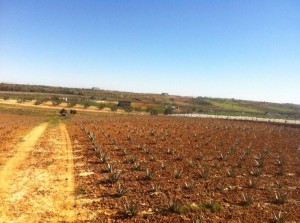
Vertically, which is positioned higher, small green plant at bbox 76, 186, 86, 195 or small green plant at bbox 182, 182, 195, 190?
small green plant at bbox 182, 182, 195, 190

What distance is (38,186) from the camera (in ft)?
38.0

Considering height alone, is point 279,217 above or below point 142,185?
above

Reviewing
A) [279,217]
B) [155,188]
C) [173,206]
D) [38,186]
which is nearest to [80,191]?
[38,186]

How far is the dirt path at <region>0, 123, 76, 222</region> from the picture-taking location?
8930mm

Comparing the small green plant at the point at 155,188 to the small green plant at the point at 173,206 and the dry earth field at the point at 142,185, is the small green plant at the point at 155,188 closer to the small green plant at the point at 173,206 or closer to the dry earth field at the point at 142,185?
the dry earth field at the point at 142,185

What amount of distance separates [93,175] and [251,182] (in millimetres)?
6229

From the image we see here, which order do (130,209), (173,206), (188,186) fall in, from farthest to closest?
(188,186), (173,206), (130,209)

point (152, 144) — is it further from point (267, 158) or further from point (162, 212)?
point (162, 212)

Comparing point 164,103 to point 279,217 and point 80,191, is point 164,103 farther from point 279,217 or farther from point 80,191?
point 279,217

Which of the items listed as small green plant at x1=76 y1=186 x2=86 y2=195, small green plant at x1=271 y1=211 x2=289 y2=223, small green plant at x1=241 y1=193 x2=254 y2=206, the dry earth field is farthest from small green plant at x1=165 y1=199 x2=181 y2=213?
small green plant at x1=76 y1=186 x2=86 y2=195

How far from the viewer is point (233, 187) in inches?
464

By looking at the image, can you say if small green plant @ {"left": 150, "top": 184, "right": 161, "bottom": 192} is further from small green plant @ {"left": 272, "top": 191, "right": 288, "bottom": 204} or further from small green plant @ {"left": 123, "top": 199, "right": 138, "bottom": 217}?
small green plant @ {"left": 272, "top": 191, "right": 288, "bottom": 204}

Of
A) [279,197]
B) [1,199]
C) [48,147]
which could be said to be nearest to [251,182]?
[279,197]

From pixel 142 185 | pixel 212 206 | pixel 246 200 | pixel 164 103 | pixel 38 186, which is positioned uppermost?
pixel 164 103
